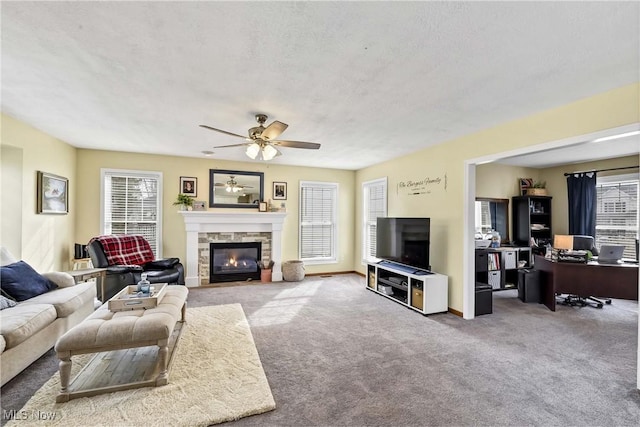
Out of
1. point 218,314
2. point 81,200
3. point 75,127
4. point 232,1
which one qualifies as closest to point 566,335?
point 218,314

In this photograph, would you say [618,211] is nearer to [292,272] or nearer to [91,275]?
[292,272]

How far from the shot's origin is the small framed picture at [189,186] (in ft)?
18.3

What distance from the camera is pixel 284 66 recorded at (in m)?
2.16

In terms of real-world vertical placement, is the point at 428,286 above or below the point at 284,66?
below

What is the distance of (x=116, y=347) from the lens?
2.13 metres

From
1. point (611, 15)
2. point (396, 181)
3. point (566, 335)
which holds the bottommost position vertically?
point (566, 335)

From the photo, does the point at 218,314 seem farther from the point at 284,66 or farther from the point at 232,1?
the point at 232,1

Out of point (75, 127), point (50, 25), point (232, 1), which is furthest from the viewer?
point (75, 127)

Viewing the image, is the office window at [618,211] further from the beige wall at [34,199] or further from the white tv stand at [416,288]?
the beige wall at [34,199]

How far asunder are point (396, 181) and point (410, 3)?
13.5 feet

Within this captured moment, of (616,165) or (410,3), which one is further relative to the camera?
(616,165)

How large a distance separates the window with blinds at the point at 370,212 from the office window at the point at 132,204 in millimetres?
4114

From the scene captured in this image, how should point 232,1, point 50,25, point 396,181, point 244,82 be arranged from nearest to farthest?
point 232,1 < point 50,25 < point 244,82 < point 396,181

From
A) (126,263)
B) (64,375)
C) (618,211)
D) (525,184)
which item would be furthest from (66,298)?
(618,211)
